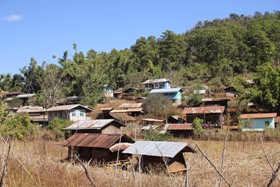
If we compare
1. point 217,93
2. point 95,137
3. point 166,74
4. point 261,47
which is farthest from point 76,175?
point 261,47

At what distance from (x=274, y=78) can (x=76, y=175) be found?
29.5 m

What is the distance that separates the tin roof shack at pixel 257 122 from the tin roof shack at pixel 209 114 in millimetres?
2737

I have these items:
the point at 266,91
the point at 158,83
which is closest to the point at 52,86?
the point at 158,83

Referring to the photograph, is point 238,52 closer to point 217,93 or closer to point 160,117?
point 217,93

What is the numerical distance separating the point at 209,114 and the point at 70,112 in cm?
1455

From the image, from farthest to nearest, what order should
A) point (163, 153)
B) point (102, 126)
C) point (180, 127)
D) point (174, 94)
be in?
point (174, 94)
point (180, 127)
point (102, 126)
point (163, 153)

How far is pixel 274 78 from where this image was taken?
29.8 m

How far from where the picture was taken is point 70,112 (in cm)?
3338

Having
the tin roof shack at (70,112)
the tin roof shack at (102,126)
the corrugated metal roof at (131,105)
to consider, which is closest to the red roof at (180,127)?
the tin roof shack at (102,126)

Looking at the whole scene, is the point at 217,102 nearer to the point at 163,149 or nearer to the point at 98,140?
the point at 98,140

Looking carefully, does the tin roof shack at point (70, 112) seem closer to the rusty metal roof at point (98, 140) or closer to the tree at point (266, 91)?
the rusty metal roof at point (98, 140)

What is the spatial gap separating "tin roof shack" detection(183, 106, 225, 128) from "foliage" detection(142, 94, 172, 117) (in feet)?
14.8

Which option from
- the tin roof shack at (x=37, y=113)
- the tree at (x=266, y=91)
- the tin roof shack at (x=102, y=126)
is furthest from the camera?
the tin roof shack at (x=37, y=113)

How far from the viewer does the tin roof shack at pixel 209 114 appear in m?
29.5
